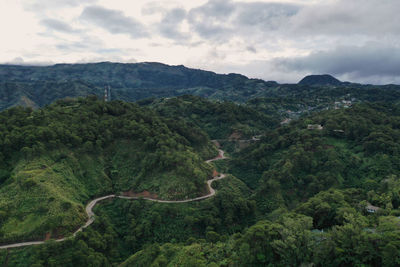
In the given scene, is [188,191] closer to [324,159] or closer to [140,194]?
[140,194]

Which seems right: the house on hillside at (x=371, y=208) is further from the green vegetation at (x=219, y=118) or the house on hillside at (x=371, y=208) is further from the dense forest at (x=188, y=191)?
the green vegetation at (x=219, y=118)

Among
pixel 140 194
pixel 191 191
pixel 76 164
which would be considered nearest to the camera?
pixel 191 191

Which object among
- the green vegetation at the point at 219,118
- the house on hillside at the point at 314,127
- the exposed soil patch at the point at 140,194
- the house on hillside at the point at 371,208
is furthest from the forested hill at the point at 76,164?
the house on hillside at the point at 314,127

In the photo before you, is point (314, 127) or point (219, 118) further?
point (219, 118)

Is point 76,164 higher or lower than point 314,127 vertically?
Result: lower

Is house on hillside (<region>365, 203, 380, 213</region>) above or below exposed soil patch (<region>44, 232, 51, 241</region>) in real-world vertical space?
above

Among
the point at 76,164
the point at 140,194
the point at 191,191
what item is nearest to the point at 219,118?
the point at 191,191

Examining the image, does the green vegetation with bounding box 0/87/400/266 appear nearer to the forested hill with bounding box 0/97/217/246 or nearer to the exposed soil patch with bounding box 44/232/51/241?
the forested hill with bounding box 0/97/217/246

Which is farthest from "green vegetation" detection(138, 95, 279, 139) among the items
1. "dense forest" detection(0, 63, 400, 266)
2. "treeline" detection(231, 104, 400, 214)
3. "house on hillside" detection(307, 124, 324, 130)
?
"house on hillside" detection(307, 124, 324, 130)

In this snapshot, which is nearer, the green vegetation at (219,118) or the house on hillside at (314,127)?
the house on hillside at (314,127)

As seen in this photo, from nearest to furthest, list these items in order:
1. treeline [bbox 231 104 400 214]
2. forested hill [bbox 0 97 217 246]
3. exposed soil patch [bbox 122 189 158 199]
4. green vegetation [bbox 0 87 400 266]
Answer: green vegetation [bbox 0 87 400 266], forested hill [bbox 0 97 217 246], exposed soil patch [bbox 122 189 158 199], treeline [bbox 231 104 400 214]

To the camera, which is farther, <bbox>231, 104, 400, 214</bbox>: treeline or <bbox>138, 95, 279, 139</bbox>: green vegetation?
<bbox>138, 95, 279, 139</bbox>: green vegetation

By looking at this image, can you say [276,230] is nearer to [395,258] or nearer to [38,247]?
[395,258]

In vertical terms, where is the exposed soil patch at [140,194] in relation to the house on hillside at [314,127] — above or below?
below
